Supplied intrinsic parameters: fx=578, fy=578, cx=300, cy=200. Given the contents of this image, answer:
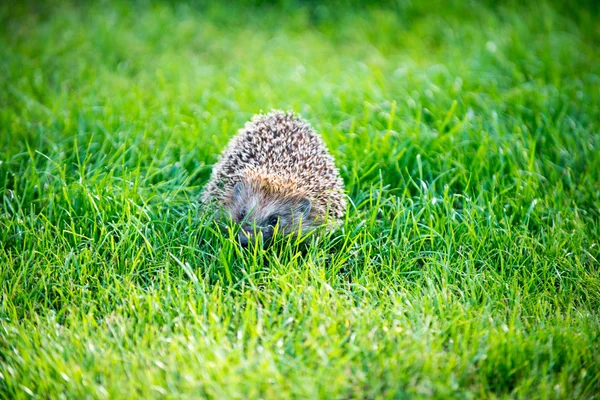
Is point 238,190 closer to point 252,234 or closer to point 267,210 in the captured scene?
point 267,210

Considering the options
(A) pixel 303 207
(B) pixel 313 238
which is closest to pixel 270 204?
(A) pixel 303 207

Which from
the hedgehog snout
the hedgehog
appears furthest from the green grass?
the hedgehog

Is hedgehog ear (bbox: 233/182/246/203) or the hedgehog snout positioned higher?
hedgehog ear (bbox: 233/182/246/203)

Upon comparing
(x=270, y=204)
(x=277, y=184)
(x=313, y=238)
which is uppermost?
(x=277, y=184)

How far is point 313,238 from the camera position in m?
3.25

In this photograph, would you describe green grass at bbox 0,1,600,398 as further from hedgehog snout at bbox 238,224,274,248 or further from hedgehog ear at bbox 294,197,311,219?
hedgehog ear at bbox 294,197,311,219

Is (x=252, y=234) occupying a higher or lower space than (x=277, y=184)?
lower

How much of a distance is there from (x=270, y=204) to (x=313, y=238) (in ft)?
1.30

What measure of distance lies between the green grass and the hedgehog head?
180 millimetres

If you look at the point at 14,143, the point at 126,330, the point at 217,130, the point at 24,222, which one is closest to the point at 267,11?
the point at 217,130

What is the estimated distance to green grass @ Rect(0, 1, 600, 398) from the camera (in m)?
2.52

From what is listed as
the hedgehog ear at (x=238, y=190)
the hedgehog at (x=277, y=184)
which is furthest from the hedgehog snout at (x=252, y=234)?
the hedgehog ear at (x=238, y=190)

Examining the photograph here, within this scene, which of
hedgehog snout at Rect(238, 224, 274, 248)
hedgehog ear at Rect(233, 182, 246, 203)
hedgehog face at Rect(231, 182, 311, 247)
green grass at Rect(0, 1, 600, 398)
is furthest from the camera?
hedgehog ear at Rect(233, 182, 246, 203)

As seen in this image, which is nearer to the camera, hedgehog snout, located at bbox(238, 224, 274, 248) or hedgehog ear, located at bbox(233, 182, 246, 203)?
hedgehog snout, located at bbox(238, 224, 274, 248)
